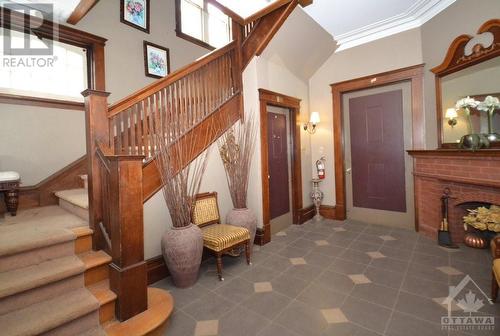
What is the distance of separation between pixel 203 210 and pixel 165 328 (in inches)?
52.4

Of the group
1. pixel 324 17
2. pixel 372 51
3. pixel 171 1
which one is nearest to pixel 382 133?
pixel 372 51

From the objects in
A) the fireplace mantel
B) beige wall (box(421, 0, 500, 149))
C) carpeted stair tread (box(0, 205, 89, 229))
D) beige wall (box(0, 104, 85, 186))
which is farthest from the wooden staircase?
the fireplace mantel

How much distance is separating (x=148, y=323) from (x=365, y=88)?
442cm

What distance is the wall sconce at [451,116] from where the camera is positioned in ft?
10.5

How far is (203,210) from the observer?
295 centimetres

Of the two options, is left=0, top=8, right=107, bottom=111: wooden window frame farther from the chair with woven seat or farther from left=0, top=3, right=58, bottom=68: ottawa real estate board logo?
the chair with woven seat

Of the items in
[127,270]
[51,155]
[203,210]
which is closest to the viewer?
[127,270]

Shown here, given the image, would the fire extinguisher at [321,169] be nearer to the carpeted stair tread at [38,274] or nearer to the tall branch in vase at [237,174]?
the tall branch in vase at [237,174]

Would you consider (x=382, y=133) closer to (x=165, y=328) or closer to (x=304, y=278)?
(x=304, y=278)

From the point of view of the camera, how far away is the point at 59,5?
2.86 meters

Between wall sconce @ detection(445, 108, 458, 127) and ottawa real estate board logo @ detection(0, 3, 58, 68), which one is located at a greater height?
ottawa real estate board logo @ detection(0, 3, 58, 68)

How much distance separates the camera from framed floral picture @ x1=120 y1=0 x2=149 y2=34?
3.67 metres

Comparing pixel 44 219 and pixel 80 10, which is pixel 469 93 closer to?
pixel 80 10

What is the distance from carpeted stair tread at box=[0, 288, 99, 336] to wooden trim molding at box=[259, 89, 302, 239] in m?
2.26
